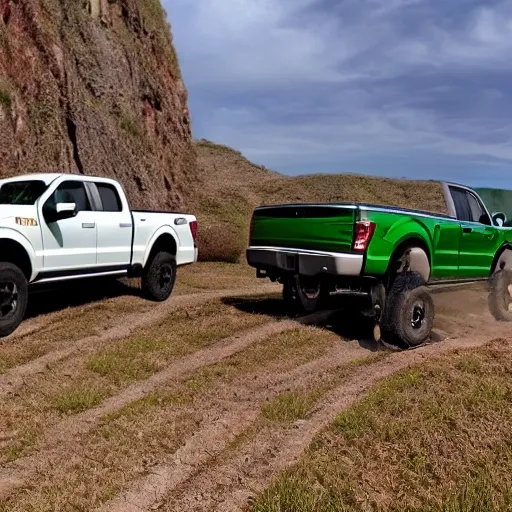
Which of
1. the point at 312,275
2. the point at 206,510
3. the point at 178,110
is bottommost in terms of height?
the point at 206,510

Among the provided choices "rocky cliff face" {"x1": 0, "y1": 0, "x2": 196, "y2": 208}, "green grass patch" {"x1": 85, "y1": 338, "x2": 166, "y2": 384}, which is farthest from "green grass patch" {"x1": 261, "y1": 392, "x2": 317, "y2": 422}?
"rocky cliff face" {"x1": 0, "y1": 0, "x2": 196, "y2": 208}

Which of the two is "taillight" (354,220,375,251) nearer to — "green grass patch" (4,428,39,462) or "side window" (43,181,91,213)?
"side window" (43,181,91,213)

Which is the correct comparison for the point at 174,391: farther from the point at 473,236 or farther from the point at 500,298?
the point at 500,298

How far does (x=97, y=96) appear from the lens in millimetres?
A: 18062

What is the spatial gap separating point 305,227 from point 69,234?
322 centimetres

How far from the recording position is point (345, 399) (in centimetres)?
573

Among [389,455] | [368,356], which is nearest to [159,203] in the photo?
[368,356]

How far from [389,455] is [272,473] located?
2.80 feet

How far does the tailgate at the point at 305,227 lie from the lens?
7809mm

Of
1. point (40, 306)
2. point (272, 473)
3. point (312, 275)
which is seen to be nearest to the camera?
point (272, 473)

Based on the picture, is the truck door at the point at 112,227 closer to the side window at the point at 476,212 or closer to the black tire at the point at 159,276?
the black tire at the point at 159,276

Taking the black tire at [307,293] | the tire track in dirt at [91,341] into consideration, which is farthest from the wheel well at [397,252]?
the tire track in dirt at [91,341]

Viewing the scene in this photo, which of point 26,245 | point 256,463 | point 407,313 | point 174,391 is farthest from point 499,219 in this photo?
point 256,463

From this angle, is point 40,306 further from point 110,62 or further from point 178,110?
point 178,110
